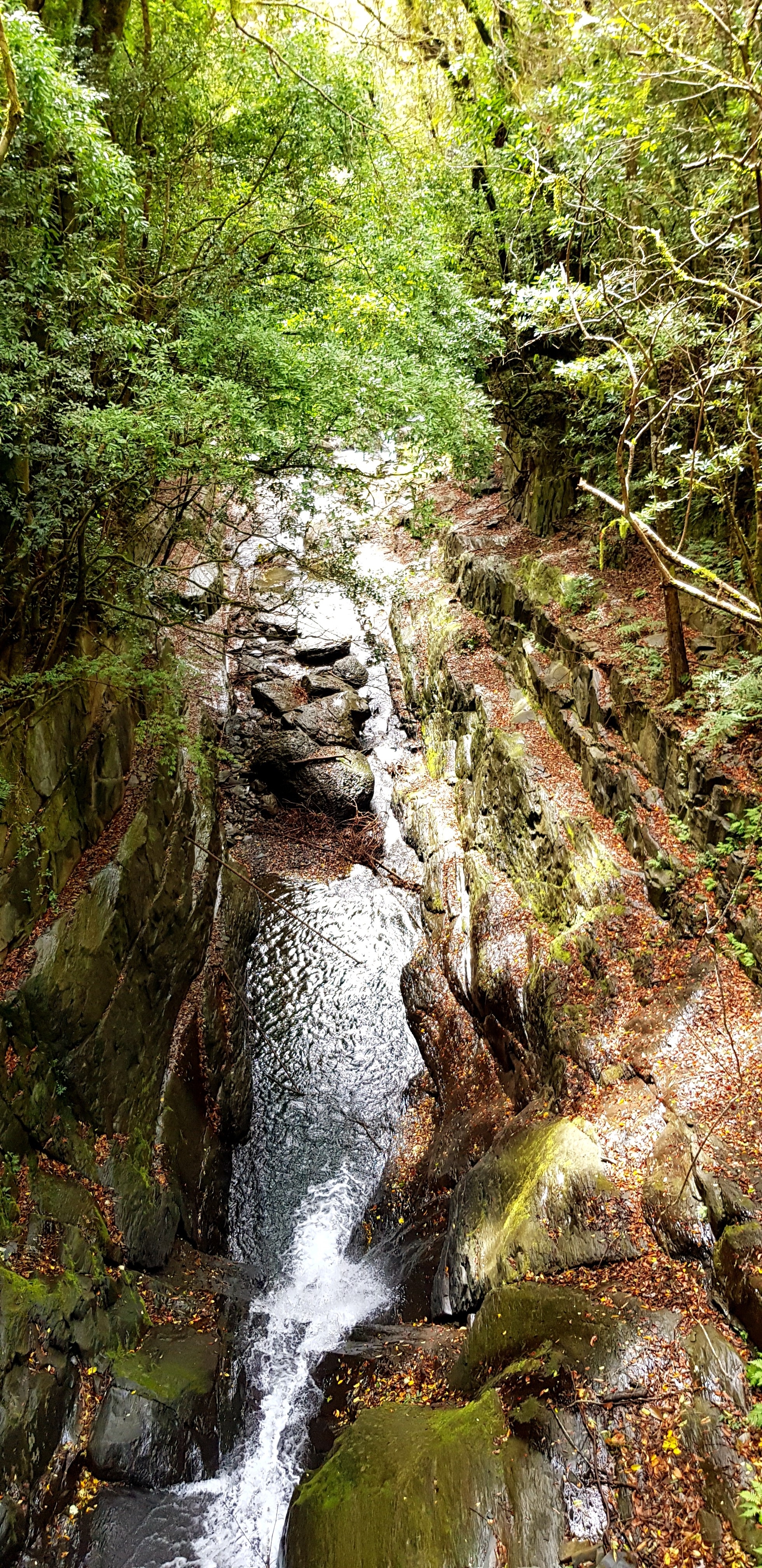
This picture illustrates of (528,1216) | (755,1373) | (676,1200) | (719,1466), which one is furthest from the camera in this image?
(528,1216)

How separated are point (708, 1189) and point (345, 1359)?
4.70m

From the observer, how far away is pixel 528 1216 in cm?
705

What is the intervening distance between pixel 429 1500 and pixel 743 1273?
9.55ft

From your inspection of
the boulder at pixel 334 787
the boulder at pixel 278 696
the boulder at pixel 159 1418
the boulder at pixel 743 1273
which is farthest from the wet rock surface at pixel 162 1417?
the boulder at pixel 278 696

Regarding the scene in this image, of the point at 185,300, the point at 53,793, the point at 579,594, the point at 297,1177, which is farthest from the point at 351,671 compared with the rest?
the point at 297,1177

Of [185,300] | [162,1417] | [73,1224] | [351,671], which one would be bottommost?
[162,1417]

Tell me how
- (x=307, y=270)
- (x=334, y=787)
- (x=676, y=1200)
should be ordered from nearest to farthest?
1. (x=676, y=1200)
2. (x=307, y=270)
3. (x=334, y=787)

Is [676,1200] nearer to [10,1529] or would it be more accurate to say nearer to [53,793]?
[10,1529]

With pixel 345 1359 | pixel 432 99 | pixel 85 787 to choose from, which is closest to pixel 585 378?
pixel 85 787

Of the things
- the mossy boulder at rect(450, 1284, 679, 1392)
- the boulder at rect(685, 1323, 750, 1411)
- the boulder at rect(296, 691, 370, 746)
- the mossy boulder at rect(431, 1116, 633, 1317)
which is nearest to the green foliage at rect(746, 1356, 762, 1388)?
the boulder at rect(685, 1323, 750, 1411)

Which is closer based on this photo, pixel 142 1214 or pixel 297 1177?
pixel 142 1214

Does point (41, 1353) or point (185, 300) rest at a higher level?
point (185, 300)

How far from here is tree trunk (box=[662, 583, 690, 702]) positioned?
908cm

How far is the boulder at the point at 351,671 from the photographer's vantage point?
2050 cm
